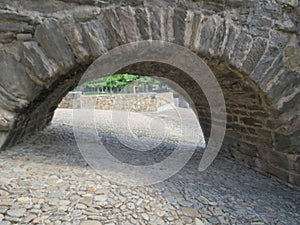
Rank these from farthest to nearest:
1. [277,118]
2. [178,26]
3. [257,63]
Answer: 1. [277,118]
2. [257,63]
3. [178,26]

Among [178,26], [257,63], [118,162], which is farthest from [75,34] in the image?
[257,63]

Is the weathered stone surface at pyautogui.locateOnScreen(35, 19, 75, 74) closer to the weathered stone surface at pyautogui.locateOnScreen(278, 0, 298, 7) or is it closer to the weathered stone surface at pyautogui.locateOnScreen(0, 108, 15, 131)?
the weathered stone surface at pyautogui.locateOnScreen(0, 108, 15, 131)

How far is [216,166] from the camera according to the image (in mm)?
2928

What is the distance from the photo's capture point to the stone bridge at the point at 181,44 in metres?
1.75

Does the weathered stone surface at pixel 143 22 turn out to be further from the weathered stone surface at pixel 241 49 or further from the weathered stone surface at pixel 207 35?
the weathered stone surface at pixel 241 49

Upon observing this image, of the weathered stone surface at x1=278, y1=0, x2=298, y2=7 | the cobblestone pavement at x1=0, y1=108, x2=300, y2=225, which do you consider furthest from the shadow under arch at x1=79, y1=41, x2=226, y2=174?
the weathered stone surface at x1=278, y1=0, x2=298, y2=7

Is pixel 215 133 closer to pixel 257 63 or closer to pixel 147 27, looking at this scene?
pixel 257 63

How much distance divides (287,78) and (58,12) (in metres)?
1.91

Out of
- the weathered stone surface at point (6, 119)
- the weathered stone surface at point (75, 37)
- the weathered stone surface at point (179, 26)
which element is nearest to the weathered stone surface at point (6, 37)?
the weathered stone surface at point (75, 37)

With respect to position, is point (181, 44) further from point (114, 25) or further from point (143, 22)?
point (114, 25)

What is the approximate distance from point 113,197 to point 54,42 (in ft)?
3.71

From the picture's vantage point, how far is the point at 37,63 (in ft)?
5.74

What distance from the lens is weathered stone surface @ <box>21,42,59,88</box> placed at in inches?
68.7

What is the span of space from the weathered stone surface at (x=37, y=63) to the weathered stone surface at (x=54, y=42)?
0.13ft
